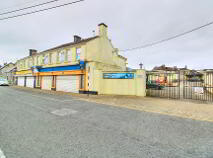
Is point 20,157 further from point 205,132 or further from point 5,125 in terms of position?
point 205,132

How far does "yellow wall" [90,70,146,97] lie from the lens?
12391 mm

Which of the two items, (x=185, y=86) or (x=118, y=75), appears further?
(x=118, y=75)

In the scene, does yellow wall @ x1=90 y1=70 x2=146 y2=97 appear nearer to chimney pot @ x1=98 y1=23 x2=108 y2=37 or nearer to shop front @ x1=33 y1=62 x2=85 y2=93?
shop front @ x1=33 y1=62 x2=85 y2=93

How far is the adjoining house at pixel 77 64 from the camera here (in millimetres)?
15141

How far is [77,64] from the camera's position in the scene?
1597cm

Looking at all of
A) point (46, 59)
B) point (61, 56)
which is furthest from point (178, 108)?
point (46, 59)

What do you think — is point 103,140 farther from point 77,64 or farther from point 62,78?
point 62,78

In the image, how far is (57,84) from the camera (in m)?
18.7

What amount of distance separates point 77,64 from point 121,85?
6829 mm

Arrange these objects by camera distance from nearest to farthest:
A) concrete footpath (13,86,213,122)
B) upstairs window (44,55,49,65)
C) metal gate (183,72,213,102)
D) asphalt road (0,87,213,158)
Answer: asphalt road (0,87,213,158) → concrete footpath (13,86,213,122) → metal gate (183,72,213,102) → upstairs window (44,55,49,65)

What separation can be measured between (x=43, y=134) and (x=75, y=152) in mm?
1491

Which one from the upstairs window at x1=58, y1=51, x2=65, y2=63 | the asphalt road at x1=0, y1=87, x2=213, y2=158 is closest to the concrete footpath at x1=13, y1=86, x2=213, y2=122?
A: the asphalt road at x1=0, y1=87, x2=213, y2=158

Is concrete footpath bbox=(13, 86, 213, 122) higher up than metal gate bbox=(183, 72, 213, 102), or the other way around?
metal gate bbox=(183, 72, 213, 102)

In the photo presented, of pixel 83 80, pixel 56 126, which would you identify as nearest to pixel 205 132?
pixel 56 126
